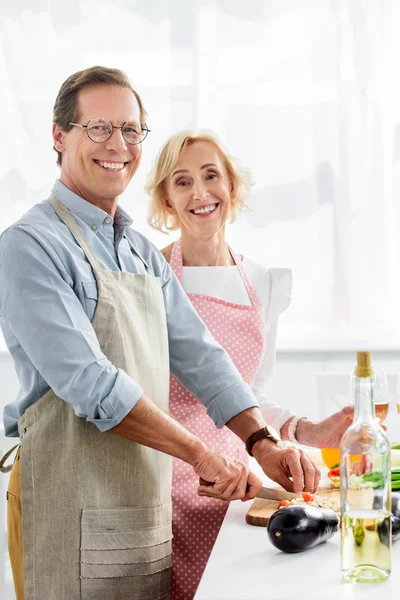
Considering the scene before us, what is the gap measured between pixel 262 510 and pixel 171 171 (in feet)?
3.40

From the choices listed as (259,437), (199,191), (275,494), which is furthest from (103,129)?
(275,494)

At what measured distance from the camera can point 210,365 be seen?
180 cm

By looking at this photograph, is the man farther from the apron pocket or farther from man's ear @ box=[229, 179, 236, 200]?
man's ear @ box=[229, 179, 236, 200]

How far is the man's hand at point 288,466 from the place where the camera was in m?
1.61

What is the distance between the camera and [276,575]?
4.01 feet

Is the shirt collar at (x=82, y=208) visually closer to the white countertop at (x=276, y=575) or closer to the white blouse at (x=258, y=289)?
the white blouse at (x=258, y=289)

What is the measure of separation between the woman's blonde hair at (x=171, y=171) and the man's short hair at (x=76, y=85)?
1.62 ft

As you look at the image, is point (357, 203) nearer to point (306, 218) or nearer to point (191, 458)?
point (306, 218)

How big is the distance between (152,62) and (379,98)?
43.1 inches

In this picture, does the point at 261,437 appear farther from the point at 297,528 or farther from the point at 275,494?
the point at 297,528

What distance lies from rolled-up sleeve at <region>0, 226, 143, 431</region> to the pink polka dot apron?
20.4 inches

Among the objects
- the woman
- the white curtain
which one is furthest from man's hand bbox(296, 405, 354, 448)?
the white curtain

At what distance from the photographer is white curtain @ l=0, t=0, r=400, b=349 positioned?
13.4 ft

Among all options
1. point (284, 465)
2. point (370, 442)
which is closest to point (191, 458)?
point (284, 465)
